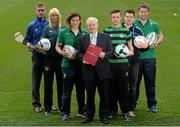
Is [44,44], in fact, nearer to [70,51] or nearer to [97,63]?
[70,51]

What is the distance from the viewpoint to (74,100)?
42.2 ft

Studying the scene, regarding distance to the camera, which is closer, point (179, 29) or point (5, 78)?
point (5, 78)

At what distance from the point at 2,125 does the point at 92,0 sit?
3922cm

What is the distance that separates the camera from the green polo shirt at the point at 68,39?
10844 millimetres

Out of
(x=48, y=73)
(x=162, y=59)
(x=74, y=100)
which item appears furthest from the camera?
(x=162, y=59)

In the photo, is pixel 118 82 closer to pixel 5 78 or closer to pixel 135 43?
pixel 135 43

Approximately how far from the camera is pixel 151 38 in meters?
11.6

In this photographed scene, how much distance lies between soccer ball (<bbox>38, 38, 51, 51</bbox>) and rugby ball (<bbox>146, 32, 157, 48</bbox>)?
198 centimetres

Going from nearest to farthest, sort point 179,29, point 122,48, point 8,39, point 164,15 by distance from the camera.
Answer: point 122,48 < point 8,39 < point 179,29 < point 164,15

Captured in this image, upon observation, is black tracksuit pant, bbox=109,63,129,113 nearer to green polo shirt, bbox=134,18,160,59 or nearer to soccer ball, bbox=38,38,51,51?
green polo shirt, bbox=134,18,160,59

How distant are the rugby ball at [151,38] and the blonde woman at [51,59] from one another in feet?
5.72

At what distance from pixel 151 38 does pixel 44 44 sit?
2.15 m

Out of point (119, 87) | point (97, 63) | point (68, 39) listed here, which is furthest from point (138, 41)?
point (68, 39)

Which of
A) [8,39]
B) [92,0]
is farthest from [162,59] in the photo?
[92,0]
